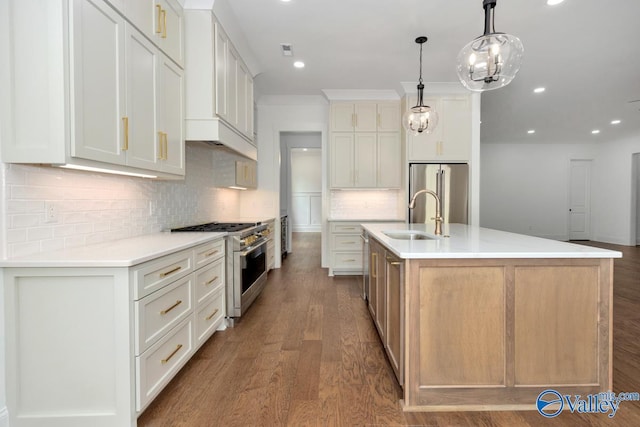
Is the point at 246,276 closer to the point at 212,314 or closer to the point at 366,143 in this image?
the point at 212,314

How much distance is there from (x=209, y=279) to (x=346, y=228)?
2696mm

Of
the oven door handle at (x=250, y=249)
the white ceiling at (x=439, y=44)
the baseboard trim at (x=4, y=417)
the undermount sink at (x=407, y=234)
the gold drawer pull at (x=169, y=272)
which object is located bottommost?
the baseboard trim at (x=4, y=417)

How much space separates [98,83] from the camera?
164cm

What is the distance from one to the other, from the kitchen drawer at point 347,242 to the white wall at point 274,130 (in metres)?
0.43

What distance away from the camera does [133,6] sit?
1.92m

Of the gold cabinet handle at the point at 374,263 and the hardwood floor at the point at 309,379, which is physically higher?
the gold cabinet handle at the point at 374,263

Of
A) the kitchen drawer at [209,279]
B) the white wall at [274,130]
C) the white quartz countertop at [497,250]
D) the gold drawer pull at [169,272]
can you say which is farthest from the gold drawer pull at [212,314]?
the white wall at [274,130]

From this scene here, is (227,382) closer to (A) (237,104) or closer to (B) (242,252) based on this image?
(B) (242,252)

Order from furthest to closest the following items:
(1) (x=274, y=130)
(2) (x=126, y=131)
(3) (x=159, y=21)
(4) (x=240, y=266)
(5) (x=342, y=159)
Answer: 1. (1) (x=274, y=130)
2. (5) (x=342, y=159)
3. (4) (x=240, y=266)
4. (3) (x=159, y=21)
5. (2) (x=126, y=131)

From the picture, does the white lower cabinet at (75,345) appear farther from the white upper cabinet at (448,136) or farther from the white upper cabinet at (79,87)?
the white upper cabinet at (448,136)

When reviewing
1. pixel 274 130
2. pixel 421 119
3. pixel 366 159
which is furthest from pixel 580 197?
pixel 274 130

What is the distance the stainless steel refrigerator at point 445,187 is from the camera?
455cm

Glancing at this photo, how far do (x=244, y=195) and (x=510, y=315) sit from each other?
4.25 meters

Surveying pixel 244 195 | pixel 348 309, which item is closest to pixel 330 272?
pixel 348 309
